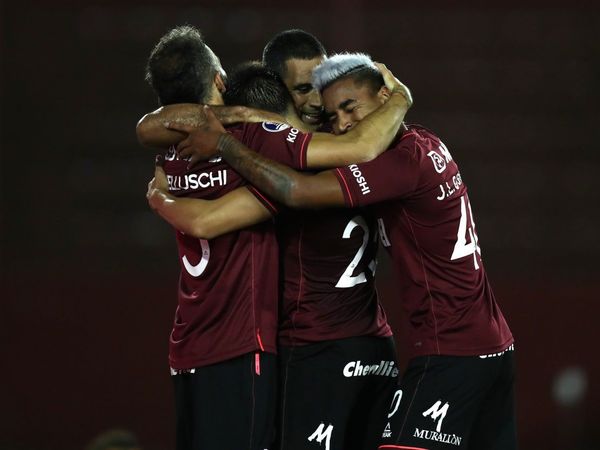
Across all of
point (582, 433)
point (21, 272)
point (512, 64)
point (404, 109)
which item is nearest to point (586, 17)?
point (512, 64)

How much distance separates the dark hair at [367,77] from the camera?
14.5 ft

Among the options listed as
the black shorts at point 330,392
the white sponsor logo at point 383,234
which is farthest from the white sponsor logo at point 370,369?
the white sponsor logo at point 383,234

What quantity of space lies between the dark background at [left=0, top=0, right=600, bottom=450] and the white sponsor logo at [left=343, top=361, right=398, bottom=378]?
16.2 ft

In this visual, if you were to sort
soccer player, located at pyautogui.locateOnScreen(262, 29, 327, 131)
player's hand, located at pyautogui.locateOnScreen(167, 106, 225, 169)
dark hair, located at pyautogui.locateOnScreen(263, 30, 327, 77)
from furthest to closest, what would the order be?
dark hair, located at pyautogui.locateOnScreen(263, 30, 327, 77)
soccer player, located at pyautogui.locateOnScreen(262, 29, 327, 131)
player's hand, located at pyautogui.locateOnScreen(167, 106, 225, 169)

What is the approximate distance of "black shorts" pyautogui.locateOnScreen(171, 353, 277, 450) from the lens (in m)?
4.25

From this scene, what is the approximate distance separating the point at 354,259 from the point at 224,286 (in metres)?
0.54

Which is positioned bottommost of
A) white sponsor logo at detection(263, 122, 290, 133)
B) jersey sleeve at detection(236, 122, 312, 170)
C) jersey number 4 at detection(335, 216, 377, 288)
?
jersey number 4 at detection(335, 216, 377, 288)

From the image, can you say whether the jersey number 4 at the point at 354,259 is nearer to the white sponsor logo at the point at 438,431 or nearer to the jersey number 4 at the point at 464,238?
the jersey number 4 at the point at 464,238

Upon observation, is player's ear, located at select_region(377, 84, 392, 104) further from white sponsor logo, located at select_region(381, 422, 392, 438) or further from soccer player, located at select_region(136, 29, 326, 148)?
white sponsor logo, located at select_region(381, 422, 392, 438)

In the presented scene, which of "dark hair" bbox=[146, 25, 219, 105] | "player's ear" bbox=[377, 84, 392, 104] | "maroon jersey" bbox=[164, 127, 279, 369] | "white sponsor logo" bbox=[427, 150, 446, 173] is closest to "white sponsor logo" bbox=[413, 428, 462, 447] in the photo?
"maroon jersey" bbox=[164, 127, 279, 369]

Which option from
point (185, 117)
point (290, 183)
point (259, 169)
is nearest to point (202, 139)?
point (185, 117)

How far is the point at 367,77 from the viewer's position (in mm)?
4453

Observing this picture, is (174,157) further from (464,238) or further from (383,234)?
(464,238)

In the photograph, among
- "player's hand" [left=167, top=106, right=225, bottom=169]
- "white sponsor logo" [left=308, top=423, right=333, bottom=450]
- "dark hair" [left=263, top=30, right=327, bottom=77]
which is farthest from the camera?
"dark hair" [left=263, top=30, right=327, bottom=77]
